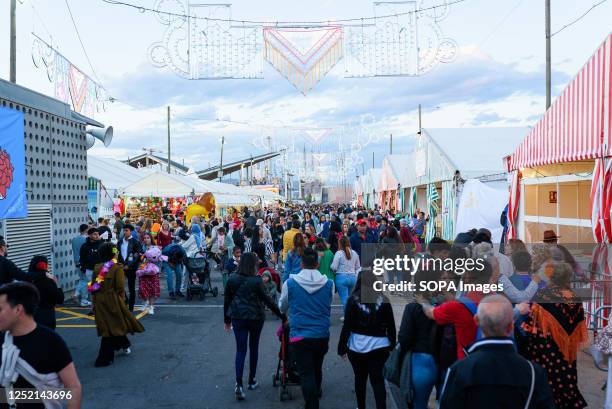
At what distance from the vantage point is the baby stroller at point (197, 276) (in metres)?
11.2

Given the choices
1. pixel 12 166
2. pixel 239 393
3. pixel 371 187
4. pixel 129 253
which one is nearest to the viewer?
pixel 239 393

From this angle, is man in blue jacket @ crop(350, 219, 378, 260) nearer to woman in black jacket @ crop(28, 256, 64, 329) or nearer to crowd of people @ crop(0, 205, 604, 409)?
crowd of people @ crop(0, 205, 604, 409)

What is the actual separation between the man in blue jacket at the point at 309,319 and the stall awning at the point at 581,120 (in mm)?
4701

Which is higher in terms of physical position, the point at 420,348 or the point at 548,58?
the point at 548,58

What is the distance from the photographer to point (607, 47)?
7.17 metres

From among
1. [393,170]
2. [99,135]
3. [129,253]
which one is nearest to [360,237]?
[129,253]

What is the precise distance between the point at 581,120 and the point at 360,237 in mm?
4977

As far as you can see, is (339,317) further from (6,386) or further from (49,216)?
(6,386)

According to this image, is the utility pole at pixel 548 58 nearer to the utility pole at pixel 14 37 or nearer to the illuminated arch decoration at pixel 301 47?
the illuminated arch decoration at pixel 301 47

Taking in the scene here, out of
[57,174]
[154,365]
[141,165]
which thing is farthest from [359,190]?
[154,365]

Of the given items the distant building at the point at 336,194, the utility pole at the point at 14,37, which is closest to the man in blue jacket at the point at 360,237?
the utility pole at the point at 14,37

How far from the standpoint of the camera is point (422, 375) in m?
4.11

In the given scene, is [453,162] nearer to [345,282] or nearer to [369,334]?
[345,282]

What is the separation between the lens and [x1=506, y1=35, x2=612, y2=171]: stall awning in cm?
725
